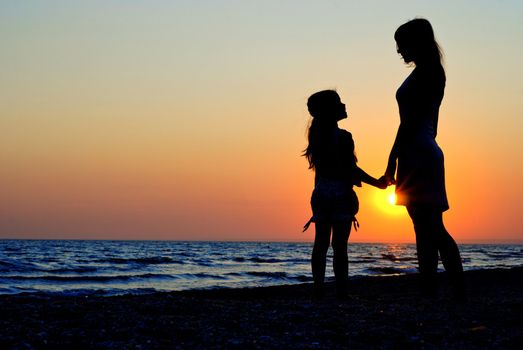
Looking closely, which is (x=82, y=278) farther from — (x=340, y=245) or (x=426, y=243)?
(x=426, y=243)

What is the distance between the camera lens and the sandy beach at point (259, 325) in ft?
11.4

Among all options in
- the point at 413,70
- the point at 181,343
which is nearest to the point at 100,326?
the point at 181,343

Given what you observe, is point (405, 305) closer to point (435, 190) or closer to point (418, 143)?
point (435, 190)

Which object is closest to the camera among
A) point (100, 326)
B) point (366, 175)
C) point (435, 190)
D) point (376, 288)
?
point (100, 326)

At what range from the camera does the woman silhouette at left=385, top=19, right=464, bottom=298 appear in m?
4.69

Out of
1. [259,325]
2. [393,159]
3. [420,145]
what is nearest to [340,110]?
[393,159]

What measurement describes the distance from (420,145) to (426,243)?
818 mm

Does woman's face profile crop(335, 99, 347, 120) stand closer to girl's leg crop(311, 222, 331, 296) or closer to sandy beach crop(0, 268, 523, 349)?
girl's leg crop(311, 222, 331, 296)

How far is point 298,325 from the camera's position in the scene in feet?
13.2

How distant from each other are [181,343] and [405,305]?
7.24 ft

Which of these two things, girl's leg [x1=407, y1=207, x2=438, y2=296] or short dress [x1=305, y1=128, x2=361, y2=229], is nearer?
girl's leg [x1=407, y1=207, x2=438, y2=296]

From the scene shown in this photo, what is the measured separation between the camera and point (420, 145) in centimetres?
473

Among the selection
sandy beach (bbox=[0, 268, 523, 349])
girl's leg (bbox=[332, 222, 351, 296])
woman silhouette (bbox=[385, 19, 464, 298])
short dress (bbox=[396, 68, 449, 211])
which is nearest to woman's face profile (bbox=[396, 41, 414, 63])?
woman silhouette (bbox=[385, 19, 464, 298])

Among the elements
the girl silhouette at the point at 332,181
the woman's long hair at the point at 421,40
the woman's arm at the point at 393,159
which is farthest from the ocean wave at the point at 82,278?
the woman's long hair at the point at 421,40
